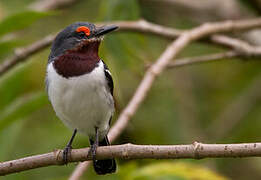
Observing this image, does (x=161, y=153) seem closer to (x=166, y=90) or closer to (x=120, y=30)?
(x=120, y=30)

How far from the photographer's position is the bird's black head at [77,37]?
13.2ft

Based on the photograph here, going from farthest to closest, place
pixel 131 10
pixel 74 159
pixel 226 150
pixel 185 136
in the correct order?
1. pixel 185 136
2. pixel 131 10
3. pixel 74 159
4. pixel 226 150

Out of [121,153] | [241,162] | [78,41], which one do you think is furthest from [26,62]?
[241,162]

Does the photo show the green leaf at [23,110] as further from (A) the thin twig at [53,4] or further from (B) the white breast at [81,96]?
(A) the thin twig at [53,4]

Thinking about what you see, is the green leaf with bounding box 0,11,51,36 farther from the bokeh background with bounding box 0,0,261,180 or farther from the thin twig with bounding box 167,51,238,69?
the thin twig with bounding box 167,51,238,69

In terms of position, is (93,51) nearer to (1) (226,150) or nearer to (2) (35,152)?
(1) (226,150)

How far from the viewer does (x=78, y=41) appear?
4027 mm

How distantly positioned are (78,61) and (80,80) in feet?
0.55

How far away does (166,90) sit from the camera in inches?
262

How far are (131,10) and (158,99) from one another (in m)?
1.73

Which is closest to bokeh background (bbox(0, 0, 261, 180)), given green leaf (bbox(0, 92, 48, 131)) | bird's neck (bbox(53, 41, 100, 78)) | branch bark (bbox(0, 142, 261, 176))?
green leaf (bbox(0, 92, 48, 131))

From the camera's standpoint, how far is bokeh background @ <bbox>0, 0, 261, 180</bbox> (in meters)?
5.43

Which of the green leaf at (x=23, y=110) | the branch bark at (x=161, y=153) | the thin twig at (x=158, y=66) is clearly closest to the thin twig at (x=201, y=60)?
the thin twig at (x=158, y=66)

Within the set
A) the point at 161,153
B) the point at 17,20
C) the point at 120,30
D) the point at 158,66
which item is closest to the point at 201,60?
the point at 158,66
